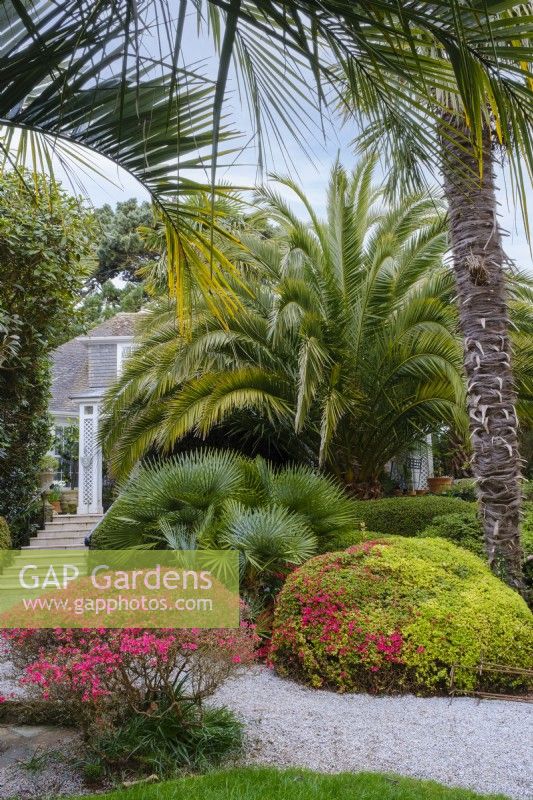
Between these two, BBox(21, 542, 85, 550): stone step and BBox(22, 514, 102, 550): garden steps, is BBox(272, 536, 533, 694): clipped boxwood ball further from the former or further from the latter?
BBox(22, 514, 102, 550): garden steps

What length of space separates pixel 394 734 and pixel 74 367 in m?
21.9

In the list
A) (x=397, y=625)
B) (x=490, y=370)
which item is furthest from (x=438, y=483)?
(x=397, y=625)

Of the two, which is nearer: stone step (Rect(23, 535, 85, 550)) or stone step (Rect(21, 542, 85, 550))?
stone step (Rect(21, 542, 85, 550))

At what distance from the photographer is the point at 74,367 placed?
24953 mm

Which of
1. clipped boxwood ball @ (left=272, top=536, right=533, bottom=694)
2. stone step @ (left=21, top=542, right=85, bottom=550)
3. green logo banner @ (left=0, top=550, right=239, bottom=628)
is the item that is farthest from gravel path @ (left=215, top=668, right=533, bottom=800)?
stone step @ (left=21, top=542, right=85, bottom=550)

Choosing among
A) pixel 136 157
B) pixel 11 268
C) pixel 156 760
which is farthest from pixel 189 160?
pixel 11 268

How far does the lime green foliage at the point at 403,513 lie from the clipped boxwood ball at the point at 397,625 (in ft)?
11.6

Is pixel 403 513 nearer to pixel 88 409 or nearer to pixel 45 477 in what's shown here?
pixel 45 477

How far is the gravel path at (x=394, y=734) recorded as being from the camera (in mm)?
4195

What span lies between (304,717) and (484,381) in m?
3.77

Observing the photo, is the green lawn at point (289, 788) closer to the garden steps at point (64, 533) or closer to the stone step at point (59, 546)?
the stone step at point (59, 546)

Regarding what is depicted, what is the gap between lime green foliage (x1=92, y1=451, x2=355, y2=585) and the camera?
7.29 meters

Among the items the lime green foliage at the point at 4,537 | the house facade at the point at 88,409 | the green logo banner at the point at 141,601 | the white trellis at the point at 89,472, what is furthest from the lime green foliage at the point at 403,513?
the white trellis at the point at 89,472

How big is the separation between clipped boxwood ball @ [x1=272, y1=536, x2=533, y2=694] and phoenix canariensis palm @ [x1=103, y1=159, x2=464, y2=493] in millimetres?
3536
